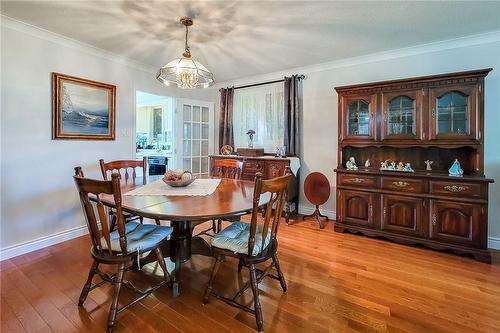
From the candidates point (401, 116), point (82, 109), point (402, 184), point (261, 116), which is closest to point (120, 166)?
point (82, 109)

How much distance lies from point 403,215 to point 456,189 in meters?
0.58

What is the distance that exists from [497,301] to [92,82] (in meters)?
4.55

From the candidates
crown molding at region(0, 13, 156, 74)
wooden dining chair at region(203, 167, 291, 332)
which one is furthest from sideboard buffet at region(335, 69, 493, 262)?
crown molding at region(0, 13, 156, 74)

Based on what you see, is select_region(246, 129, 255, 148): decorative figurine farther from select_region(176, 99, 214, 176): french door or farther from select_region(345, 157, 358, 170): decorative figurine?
select_region(345, 157, 358, 170): decorative figurine

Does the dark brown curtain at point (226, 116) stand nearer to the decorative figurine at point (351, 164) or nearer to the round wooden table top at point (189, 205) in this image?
the decorative figurine at point (351, 164)

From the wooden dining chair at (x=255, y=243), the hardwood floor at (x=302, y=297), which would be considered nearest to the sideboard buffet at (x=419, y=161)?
the hardwood floor at (x=302, y=297)

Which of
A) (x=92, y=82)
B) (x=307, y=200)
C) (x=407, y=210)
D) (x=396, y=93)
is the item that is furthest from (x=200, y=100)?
(x=407, y=210)

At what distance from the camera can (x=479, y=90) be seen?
2.58 metres

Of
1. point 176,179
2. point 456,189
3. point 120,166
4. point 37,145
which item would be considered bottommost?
point 456,189

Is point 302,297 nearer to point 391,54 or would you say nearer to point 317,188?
point 317,188

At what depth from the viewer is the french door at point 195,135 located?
4.46 meters

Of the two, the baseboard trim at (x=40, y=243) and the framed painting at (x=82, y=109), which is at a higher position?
the framed painting at (x=82, y=109)

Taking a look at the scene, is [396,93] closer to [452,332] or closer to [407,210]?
[407,210]

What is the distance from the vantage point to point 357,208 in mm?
3156
